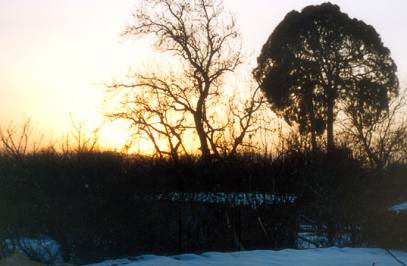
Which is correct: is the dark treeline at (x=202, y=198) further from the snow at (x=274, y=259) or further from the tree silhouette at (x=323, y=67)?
the tree silhouette at (x=323, y=67)

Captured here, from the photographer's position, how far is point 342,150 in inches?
695

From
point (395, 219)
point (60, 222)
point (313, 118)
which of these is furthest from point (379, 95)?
point (60, 222)

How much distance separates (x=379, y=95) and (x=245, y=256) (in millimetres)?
24734

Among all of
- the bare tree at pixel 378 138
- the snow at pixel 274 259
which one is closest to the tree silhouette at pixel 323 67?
the bare tree at pixel 378 138

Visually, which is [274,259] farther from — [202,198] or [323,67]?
[323,67]

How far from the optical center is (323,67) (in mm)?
34719

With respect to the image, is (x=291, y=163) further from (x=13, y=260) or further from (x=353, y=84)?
(x=353, y=84)

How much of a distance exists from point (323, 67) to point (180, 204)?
2179 centimetres

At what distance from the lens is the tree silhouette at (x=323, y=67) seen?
33625 millimetres

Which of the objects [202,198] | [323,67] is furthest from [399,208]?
[323,67]

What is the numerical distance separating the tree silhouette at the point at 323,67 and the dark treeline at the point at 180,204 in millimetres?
16258

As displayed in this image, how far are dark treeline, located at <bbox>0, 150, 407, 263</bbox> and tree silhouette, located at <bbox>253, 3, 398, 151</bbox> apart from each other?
53.3ft

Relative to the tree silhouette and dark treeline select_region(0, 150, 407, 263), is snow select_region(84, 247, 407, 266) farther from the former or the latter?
the tree silhouette

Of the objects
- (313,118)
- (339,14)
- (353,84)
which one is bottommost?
(313,118)
